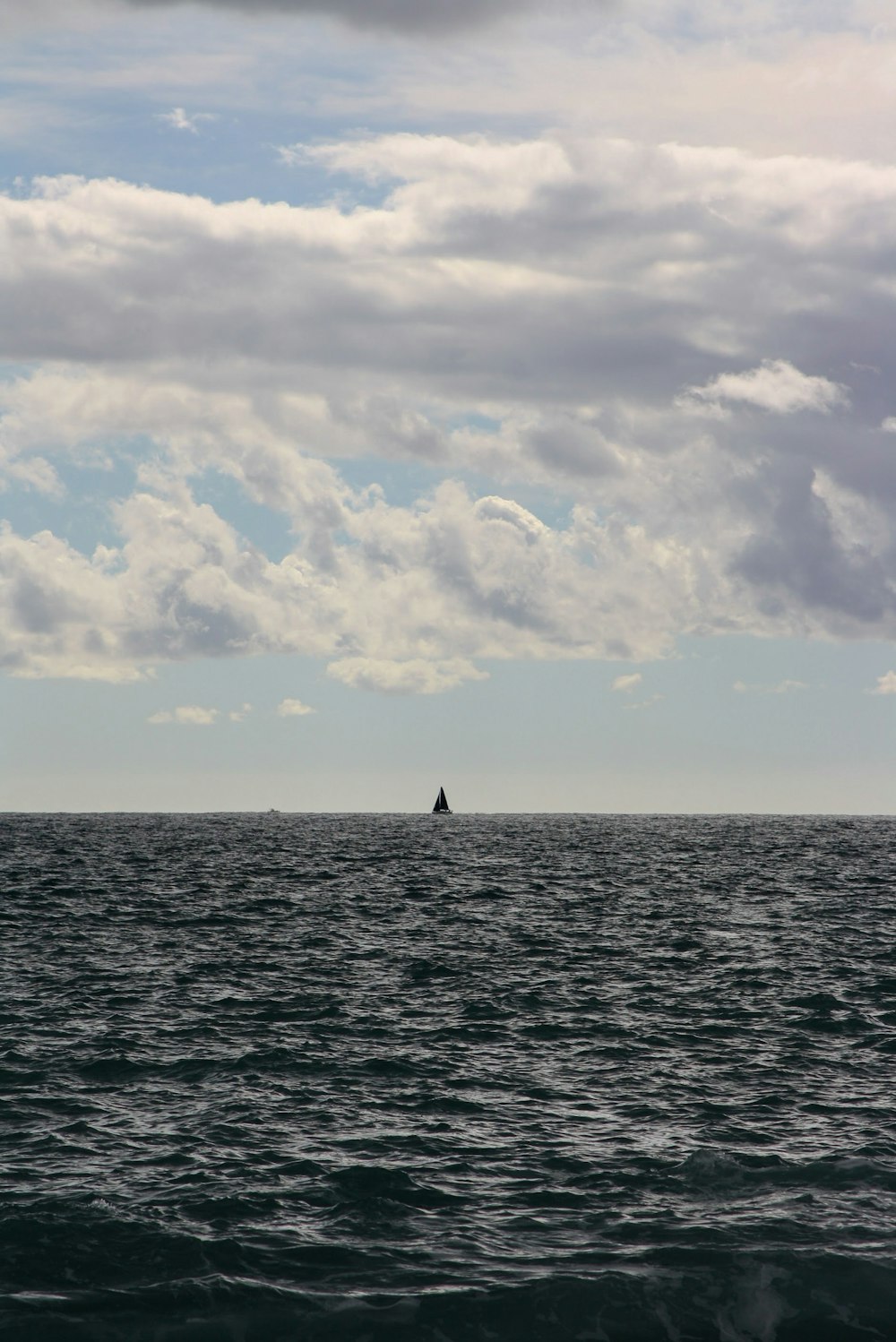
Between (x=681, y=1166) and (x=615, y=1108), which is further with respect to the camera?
(x=615, y=1108)

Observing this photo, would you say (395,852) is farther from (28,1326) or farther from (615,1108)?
(28,1326)

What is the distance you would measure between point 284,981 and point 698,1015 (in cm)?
1372

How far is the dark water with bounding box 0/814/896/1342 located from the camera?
17.6 m

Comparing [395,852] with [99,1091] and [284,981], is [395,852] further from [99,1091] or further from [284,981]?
[99,1091]

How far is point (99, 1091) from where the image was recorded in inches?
1089

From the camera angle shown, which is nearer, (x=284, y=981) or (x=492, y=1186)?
(x=492, y=1186)

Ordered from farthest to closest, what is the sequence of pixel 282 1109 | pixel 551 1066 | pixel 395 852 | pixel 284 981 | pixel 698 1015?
pixel 395 852 → pixel 284 981 → pixel 698 1015 → pixel 551 1066 → pixel 282 1109

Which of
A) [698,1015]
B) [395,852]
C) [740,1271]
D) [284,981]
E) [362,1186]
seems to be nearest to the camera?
[740,1271]

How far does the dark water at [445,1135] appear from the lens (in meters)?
17.6

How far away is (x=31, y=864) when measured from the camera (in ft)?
345

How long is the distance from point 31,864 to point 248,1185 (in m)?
89.1

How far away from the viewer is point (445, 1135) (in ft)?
81.7

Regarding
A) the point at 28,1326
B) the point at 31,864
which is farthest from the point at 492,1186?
the point at 31,864

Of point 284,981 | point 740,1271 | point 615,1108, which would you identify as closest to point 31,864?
point 284,981
